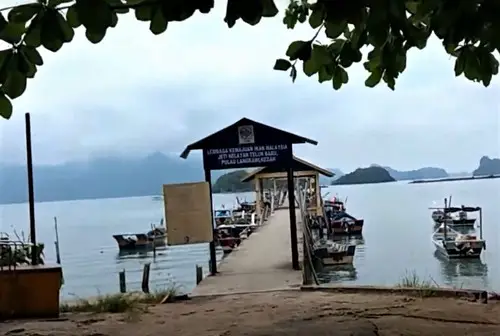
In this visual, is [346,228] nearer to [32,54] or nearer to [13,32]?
[32,54]

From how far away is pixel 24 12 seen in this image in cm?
181

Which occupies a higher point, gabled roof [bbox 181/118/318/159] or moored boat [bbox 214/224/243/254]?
gabled roof [bbox 181/118/318/159]

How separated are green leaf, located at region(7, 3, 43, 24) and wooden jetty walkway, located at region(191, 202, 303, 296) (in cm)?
778

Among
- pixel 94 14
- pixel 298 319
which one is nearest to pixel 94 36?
pixel 94 14

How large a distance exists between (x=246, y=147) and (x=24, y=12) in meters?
9.34

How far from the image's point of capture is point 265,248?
1574cm

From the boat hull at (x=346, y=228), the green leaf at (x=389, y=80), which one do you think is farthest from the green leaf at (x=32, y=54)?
the boat hull at (x=346, y=228)

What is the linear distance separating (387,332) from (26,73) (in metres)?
4.28

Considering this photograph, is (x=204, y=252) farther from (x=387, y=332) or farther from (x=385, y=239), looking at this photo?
(x=387, y=332)

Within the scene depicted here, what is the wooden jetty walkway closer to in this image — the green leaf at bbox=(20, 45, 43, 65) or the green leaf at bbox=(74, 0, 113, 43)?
the green leaf at bbox=(20, 45, 43, 65)

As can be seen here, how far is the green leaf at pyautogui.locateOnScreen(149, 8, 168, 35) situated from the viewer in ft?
6.04

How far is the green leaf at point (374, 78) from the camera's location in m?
2.80

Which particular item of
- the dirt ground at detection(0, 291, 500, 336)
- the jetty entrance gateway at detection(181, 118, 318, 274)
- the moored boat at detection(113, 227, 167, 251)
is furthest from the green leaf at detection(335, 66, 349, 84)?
the moored boat at detection(113, 227, 167, 251)

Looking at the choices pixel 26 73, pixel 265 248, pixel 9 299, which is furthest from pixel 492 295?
pixel 265 248
